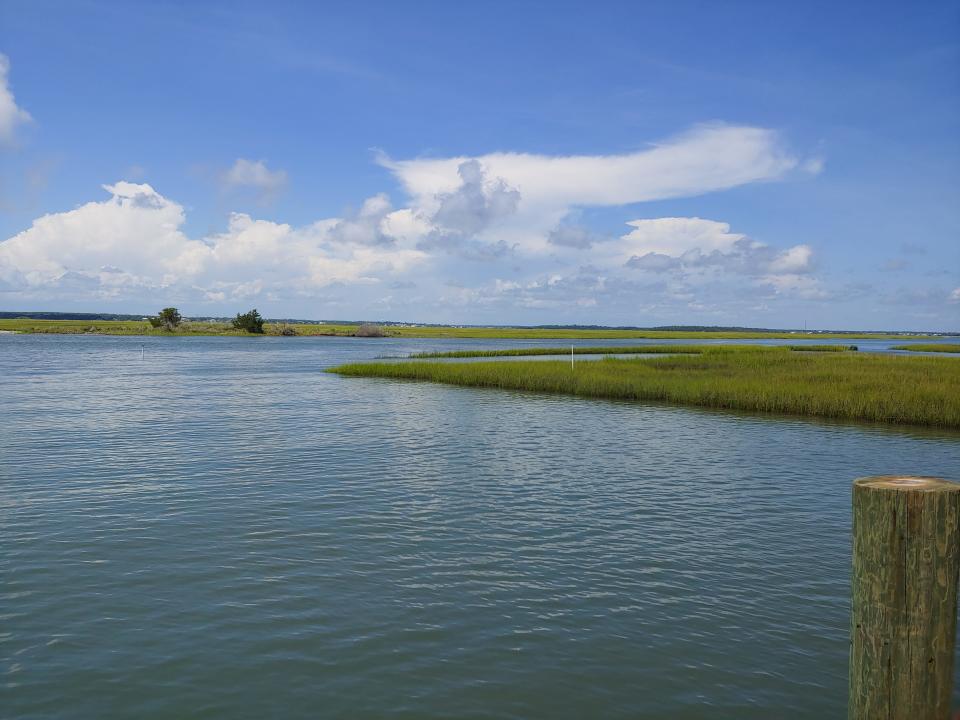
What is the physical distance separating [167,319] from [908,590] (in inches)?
7112

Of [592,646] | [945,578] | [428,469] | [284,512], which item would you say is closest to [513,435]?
[428,469]

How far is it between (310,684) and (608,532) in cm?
764

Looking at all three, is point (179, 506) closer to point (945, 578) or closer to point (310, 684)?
point (310, 684)

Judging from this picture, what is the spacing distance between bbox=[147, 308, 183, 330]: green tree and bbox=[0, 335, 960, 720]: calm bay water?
154 m

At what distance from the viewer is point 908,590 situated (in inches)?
191

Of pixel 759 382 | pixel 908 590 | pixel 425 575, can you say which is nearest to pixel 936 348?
pixel 759 382

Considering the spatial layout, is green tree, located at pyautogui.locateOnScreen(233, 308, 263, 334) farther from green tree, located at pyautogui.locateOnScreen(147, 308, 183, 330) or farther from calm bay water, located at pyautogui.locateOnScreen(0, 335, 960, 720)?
calm bay water, located at pyautogui.locateOnScreen(0, 335, 960, 720)

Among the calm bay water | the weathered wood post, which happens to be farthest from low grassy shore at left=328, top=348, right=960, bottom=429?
the weathered wood post

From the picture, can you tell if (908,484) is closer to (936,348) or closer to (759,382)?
(759,382)

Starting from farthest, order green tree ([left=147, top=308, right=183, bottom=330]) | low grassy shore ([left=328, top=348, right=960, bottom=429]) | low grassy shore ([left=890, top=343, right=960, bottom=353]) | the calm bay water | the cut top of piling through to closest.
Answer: green tree ([left=147, top=308, right=183, bottom=330])
low grassy shore ([left=890, top=343, right=960, bottom=353])
low grassy shore ([left=328, top=348, right=960, bottom=429])
the calm bay water
the cut top of piling

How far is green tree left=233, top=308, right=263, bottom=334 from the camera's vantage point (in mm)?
169000

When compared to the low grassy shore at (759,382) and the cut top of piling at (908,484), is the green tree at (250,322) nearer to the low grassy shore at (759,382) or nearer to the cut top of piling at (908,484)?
the low grassy shore at (759,382)

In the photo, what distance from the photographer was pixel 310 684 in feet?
27.5

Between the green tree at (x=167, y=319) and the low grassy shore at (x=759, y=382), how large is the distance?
123 m
